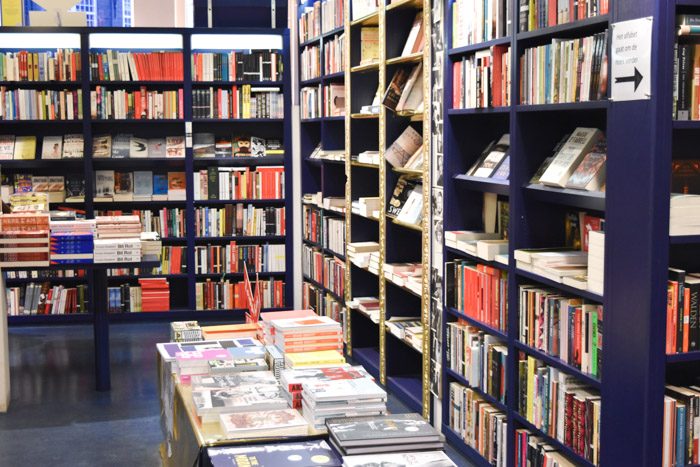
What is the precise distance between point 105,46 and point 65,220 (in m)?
2.75

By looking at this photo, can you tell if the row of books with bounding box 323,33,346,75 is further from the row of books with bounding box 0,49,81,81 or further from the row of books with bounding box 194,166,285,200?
the row of books with bounding box 0,49,81,81

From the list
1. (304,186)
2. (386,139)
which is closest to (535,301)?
(386,139)

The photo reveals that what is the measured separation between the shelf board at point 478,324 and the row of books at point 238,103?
427 centimetres

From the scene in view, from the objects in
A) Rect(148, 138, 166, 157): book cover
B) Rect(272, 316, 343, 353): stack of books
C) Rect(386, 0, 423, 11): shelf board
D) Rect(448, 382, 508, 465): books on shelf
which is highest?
Rect(386, 0, 423, 11): shelf board

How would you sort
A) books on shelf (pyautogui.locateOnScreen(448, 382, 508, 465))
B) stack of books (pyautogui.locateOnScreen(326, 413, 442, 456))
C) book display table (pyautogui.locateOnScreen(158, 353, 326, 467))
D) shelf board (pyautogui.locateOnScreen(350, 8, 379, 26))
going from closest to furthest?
1. stack of books (pyautogui.locateOnScreen(326, 413, 442, 456))
2. book display table (pyautogui.locateOnScreen(158, 353, 326, 467))
3. books on shelf (pyautogui.locateOnScreen(448, 382, 508, 465))
4. shelf board (pyautogui.locateOnScreen(350, 8, 379, 26))

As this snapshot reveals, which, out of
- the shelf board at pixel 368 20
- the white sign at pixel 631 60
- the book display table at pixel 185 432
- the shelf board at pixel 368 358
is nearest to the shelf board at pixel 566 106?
the white sign at pixel 631 60

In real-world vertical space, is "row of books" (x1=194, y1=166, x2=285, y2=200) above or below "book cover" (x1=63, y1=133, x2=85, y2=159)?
below

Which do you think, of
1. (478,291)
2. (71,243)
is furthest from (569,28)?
(71,243)

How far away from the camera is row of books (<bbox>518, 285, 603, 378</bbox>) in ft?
12.1

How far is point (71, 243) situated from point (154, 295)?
277 centimetres

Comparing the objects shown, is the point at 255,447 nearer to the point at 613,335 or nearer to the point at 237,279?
the point at 613,335

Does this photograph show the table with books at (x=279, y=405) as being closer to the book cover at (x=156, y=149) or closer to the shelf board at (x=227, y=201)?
the shelf board at (x=227, y=201)

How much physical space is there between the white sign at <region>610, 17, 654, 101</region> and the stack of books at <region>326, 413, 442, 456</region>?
53.2 inches

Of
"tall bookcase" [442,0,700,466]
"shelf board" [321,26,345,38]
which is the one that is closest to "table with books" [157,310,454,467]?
"tall bookcase" [442,0,700,466]
